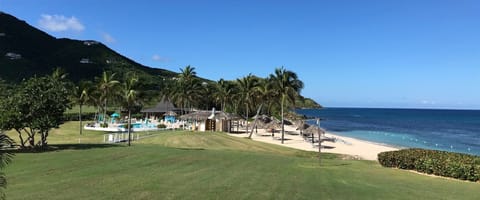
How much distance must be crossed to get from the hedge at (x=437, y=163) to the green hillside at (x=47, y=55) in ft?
320

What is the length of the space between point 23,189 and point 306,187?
8679 millimetres

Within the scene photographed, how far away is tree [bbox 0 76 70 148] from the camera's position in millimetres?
21016

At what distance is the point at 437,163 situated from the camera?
1709 cm

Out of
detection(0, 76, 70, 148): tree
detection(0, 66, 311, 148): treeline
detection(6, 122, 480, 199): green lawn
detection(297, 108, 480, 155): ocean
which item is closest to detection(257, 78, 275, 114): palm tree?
detection(0, 66, 311, 148): treeline

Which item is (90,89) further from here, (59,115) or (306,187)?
(306,187)

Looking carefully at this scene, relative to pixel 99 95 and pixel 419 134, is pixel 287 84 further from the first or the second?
pixel 419 134

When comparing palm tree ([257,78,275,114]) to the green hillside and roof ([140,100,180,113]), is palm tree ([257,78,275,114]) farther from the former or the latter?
the green hillside

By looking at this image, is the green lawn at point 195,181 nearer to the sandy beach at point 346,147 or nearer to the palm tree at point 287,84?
the sandy beach at point 346,147

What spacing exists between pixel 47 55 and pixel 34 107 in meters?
122

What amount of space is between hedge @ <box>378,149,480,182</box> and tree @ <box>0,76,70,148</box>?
1938 centimetres

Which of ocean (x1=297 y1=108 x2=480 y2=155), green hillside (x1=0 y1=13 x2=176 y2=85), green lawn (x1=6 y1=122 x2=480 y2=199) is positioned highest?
green hillside (x1=0 y1=13 x2=176 y2=85)

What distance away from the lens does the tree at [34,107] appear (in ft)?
68.9

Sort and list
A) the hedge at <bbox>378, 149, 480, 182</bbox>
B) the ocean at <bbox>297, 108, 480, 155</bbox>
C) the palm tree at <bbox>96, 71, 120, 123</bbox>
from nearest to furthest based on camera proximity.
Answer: the hedge at <bbox>378, 149, 480, 182</bbox>
the ocean at <bbox>297, 108, 480, 155</bbox>
the palm tree at <bbox>96, 71, 120, 123</bbox>

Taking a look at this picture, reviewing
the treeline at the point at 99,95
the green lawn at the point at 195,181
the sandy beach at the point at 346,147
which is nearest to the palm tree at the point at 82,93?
the treeline at the point at 99,95
